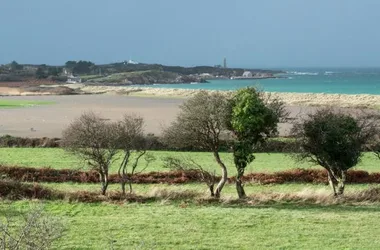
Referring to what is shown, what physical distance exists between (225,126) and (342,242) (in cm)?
901

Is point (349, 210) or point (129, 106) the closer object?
point (349, 210)

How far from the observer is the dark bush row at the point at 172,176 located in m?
30.5

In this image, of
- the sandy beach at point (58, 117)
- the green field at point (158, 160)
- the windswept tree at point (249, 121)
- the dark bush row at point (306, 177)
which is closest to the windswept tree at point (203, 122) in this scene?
the windswept tree at point (249, 121)

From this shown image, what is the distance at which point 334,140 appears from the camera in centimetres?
2461

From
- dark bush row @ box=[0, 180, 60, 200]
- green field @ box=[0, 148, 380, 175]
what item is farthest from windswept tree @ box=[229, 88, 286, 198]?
green field @ box=[0, 148, 380, 175]

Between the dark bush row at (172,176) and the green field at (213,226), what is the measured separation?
7757 mm

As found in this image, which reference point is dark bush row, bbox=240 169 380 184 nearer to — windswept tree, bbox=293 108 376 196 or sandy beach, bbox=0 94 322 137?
windswept tree, bbox=293 108 376 196

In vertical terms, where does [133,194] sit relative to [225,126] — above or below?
below

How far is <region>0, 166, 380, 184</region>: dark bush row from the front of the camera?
30453mm

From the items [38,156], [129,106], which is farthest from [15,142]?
[129,106]

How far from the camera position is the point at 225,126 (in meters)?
24.2

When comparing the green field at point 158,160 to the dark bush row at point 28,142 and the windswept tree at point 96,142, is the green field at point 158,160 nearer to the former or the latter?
the dark bush row at point 28,142

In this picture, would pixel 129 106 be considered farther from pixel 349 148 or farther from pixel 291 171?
pixel 349 148

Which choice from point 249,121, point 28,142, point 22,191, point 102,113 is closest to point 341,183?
point 249,121
